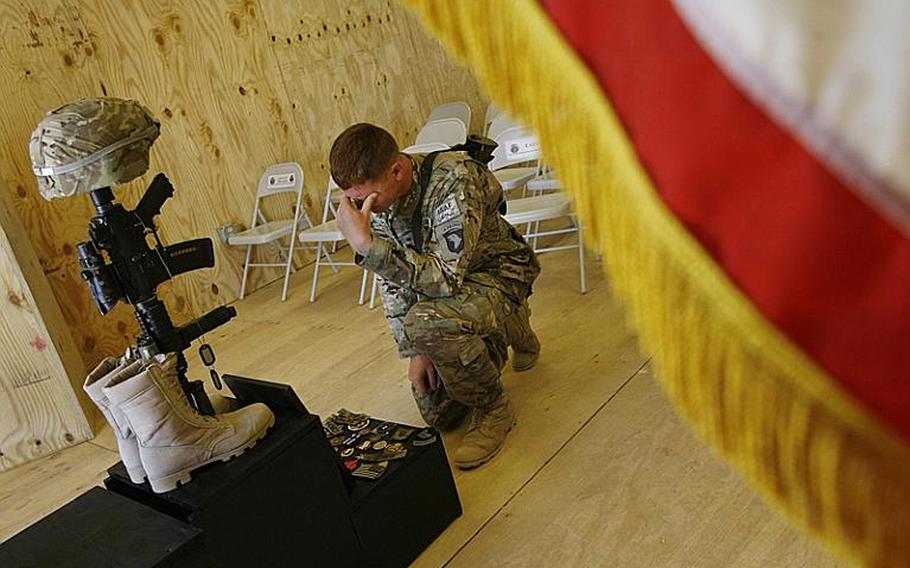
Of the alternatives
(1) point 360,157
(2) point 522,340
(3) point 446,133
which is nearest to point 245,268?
(3) point 446,133

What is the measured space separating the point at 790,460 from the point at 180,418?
4.18ft

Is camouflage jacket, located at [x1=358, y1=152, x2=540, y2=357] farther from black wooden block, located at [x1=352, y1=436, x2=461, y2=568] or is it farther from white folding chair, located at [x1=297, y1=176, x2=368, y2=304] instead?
white folding chair, located at [x1=297, y1=176, x2=368, y2=304]

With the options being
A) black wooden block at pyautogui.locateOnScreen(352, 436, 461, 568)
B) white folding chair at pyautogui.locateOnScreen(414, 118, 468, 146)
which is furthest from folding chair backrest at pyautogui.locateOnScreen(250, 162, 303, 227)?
black wooden block at pyautogui.locateOnScreen(352, 436, 461, 568)

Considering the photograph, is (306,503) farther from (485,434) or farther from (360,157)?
(360,157)

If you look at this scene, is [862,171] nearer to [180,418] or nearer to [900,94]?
[900,94]

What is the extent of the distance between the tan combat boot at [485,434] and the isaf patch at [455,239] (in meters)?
0.48

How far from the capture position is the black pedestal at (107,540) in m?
1.22

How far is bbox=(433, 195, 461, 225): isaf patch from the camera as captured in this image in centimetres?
195

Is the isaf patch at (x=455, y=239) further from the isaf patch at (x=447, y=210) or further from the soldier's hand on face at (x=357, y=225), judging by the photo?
the soldier's hand on face at (x=357, y=225)

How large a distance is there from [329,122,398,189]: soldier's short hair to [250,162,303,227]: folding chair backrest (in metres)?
2.04

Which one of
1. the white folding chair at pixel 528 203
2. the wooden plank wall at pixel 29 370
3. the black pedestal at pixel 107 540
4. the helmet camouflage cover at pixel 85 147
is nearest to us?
the black pedestal at pixel 107 540

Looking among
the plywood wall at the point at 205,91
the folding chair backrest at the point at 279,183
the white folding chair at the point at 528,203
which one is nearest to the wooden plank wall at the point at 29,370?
the plywood wall at the point at 205,91

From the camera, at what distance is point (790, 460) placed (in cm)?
39

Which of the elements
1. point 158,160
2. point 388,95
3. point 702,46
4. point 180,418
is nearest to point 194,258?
point 180,418
